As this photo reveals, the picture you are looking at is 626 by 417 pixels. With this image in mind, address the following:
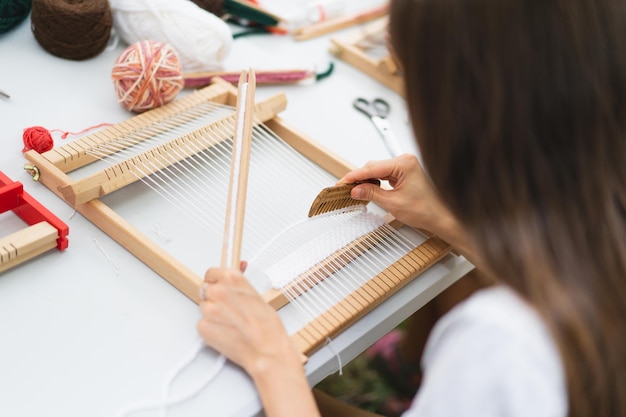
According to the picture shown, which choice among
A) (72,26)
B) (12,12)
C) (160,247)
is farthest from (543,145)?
(12,12)

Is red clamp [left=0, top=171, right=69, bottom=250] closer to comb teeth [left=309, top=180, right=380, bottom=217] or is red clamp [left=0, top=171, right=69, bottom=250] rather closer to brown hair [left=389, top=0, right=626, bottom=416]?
comb teeth [left=309, top=180, right=380, bottom=217]

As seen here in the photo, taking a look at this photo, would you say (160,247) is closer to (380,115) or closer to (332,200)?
(332,200)

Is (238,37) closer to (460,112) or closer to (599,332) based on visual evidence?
(460,112)

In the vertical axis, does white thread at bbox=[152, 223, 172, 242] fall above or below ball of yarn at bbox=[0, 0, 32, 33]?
below

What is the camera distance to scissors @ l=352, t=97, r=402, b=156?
1214 mm

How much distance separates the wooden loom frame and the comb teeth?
0.44m

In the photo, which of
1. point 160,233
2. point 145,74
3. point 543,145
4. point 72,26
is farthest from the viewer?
point 72,26

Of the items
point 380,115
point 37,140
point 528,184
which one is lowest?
point 380,115

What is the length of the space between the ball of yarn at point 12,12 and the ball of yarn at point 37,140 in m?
0.35

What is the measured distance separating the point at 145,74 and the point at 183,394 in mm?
572

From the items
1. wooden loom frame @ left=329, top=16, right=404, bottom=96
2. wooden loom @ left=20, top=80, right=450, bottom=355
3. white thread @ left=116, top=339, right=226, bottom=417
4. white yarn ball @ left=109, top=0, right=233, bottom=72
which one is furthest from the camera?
wooden loom frame @ left=329, top=16, right=404, bottom=96

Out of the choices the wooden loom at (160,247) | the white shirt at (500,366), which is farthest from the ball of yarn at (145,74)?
the white shirt at (500,366)

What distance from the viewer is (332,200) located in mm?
969

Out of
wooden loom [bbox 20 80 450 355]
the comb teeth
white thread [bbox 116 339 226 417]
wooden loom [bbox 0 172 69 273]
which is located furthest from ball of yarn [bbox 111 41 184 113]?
white thread [bbox 116 339 226 417]
